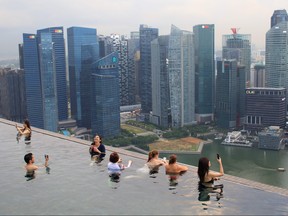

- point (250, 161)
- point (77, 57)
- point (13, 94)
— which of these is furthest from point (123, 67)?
point (250, 161)

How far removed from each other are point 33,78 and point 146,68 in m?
12.2

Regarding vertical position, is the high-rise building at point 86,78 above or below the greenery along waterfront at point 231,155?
above

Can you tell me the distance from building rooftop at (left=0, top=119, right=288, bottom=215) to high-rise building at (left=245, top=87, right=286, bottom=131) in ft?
91.5

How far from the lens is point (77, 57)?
39781 millimetres

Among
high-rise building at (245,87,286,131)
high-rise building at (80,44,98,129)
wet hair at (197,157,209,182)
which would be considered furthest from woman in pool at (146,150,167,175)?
high-rise building at (80,44,98,129)

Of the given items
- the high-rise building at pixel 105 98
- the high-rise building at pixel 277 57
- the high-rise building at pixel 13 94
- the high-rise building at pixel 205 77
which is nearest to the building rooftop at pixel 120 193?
the high-rise building at pixel 105 98

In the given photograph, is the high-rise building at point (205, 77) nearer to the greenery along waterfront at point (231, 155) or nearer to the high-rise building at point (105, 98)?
the greenery along waterfront at point (231, 155)

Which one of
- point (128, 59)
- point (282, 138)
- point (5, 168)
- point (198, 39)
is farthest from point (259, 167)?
point (128, 59)

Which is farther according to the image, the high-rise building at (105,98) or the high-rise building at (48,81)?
the high-rise building at (48,81)

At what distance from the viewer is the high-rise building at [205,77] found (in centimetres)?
3959

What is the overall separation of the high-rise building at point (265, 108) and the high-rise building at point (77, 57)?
1364 cm

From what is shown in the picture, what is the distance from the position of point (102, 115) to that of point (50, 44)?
7.13m

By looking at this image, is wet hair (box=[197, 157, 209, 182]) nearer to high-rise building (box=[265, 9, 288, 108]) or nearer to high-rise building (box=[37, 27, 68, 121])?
high-rise building (box=[37, 27, 68, 121])

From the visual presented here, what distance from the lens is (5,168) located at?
6.77 m
